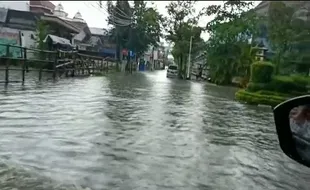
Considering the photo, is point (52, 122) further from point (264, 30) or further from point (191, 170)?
point (264, 30)

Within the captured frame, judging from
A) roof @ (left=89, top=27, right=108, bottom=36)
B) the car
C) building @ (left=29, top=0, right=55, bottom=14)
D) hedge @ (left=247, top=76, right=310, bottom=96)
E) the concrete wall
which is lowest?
the car

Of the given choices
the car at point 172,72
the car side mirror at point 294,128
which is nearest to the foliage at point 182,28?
the car at point 172,72

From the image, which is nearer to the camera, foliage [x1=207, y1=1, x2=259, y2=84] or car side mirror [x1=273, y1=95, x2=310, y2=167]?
car side mirror [x1=273, y1=95, x2=310, y2=167]

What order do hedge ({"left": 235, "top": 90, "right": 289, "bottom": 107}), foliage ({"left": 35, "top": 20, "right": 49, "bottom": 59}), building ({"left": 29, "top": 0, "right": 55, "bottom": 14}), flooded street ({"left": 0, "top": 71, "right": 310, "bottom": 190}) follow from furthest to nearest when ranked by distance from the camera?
1. building ({"left": 29, "top": 0, "right": 55, "bottom": 14})
2. foliage ({"left": 35, "top": 20, "right": 49, "bottom": 59})
3. hedge ({"left": 235, "top": 90, "right": 289, "bottom": 107})
4. flooded street ({"left": 0, "top": 71, "right": 310, "bottom": 190})

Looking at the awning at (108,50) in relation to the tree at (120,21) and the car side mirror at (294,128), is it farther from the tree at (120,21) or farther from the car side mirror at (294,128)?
the car side mirror at (294,128)

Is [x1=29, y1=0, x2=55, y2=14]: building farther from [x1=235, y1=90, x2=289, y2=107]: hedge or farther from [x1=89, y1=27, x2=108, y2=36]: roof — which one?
[x1=235, y1=90, x2=289, y2=107]: hedge

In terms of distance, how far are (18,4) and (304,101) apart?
→ 45.8 metres

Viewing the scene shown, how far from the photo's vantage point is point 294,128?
269 centimetres

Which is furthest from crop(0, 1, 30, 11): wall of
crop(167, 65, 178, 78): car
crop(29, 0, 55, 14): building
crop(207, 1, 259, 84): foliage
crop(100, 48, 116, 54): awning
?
crop(207, 1, 259, 84): foliage

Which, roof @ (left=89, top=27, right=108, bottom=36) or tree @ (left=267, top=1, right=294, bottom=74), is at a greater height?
roof @ (left=89, top=27, right=108, bottom=36)

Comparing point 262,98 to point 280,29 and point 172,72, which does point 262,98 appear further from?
point 172,72

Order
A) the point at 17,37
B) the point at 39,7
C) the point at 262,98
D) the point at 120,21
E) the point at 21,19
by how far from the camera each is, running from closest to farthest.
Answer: the point at 262,98
the point at 17,37
the point at 21,19
the point at 39,7
the point at 120,21

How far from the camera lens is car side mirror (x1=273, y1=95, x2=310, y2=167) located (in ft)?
8.48

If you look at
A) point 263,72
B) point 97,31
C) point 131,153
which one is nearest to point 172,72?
point 97,31
